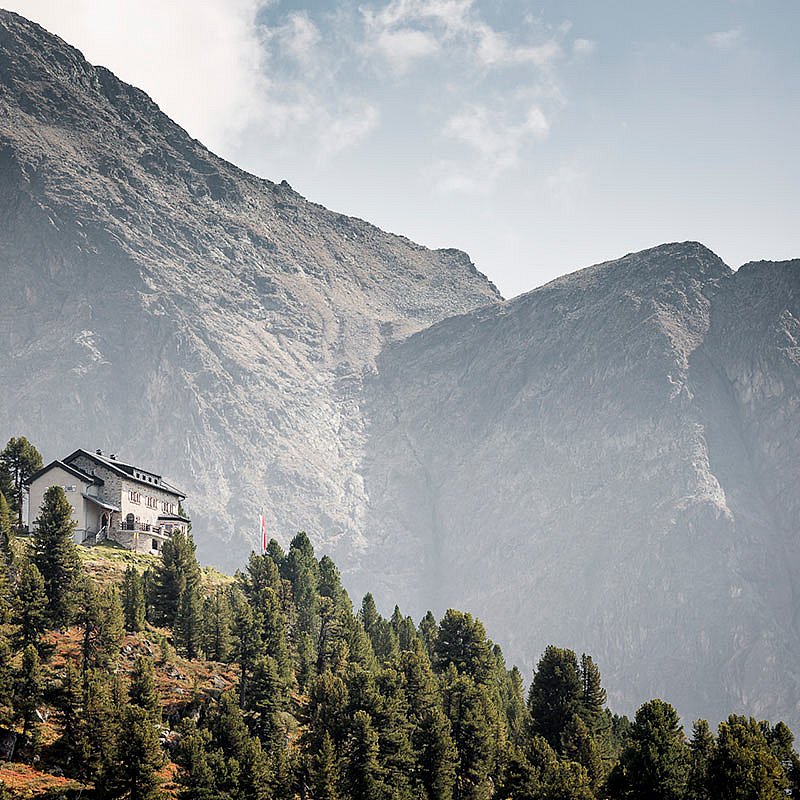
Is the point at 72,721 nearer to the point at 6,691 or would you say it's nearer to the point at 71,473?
the point at 6,691

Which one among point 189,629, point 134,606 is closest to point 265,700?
point 189,629

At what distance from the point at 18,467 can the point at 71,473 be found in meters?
7.64

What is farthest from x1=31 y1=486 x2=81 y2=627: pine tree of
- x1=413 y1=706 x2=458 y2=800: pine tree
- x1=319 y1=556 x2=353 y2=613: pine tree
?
x1=319 y1=556 x2=353 y2=613: pine tree

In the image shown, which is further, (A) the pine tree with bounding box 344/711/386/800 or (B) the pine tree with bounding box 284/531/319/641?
(B) the pine tree with bounding box 284/531/319/641

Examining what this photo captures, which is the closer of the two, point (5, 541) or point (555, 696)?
point (5, 541)

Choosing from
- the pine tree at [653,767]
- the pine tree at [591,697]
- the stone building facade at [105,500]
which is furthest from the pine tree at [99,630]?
the pine tree at [591,697]

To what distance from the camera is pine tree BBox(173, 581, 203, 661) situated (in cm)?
9281

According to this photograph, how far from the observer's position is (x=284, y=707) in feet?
283

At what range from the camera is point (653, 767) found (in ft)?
271

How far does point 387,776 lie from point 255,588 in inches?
1110

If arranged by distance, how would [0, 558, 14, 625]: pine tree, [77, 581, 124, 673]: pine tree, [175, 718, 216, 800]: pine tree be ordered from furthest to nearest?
[77, 581, 124, 673]: pine tree → [0, 558, 14, 625]: pine tree → [175, 718, 216, 800]: pine tree

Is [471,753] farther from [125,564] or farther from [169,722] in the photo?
[125,564]

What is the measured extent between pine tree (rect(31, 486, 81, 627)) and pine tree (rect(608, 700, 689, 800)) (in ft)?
152

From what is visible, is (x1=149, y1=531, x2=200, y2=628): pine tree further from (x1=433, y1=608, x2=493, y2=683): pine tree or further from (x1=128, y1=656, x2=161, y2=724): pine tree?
(x1=433, y1=608, x2=493, y2=683): pine tree
